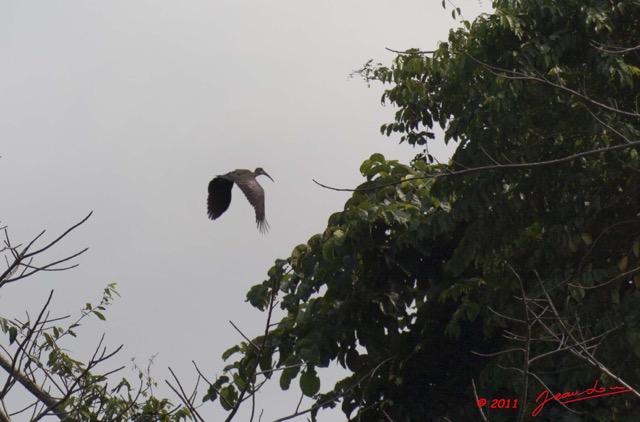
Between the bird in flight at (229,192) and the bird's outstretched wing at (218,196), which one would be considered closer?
the bird in flight at (229,192)

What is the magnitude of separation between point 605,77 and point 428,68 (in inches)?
57.8

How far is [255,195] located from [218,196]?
1.13m

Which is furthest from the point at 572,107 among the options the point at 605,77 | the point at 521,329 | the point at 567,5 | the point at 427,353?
the point at 427,353

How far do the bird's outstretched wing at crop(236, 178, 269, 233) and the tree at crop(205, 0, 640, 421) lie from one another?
169cm

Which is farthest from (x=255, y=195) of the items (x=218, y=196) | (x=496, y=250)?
(x=496, y=250)

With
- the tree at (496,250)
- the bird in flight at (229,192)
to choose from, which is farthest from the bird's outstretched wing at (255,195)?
the tree at (496,250)

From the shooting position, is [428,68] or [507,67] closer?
[507,67]

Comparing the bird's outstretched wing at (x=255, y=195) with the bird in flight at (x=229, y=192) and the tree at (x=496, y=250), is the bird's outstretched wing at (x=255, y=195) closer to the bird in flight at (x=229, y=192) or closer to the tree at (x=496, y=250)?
the bird in flight at (x=229, y=192)

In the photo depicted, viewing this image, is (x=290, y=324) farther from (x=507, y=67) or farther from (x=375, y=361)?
(x=507, y=67)

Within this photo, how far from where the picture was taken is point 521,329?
20.3 ft

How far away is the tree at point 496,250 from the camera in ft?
18.9

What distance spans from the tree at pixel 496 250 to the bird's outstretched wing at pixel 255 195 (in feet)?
5.55

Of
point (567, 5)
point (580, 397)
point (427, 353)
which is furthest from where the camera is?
point (427, 353)

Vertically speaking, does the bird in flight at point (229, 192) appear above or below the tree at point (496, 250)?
above
